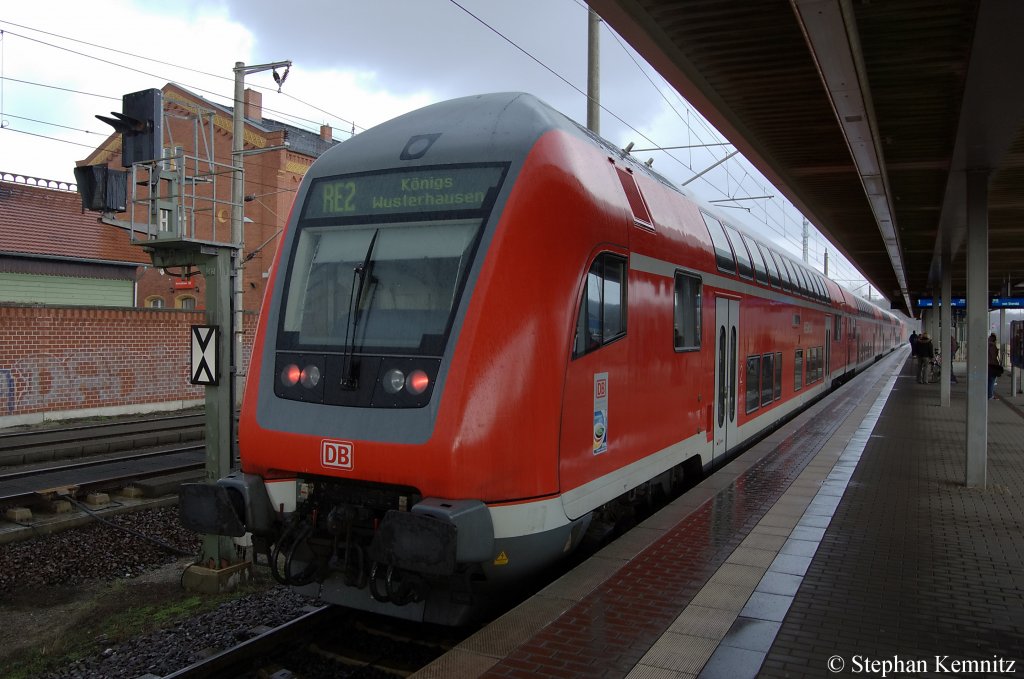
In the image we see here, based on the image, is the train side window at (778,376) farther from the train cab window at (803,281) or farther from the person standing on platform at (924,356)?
the person standing on platform at (924,356)

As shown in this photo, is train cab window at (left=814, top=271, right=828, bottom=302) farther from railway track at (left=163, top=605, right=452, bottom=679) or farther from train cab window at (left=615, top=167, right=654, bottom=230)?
railway track at (left=163, top=605, right=452, bottom=679)

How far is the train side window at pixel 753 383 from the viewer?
407 inches

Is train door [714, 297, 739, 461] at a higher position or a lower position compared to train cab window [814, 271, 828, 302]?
lower

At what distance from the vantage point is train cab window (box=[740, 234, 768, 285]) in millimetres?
10875

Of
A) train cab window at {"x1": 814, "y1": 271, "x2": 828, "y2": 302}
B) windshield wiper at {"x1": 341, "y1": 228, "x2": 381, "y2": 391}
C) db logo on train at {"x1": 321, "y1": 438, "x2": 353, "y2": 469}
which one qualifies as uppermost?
train cab window at {"x1": 814, "y1": 271, "x2": 828, "y2": 302}

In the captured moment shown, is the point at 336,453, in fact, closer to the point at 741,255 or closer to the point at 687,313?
the point at 687,313

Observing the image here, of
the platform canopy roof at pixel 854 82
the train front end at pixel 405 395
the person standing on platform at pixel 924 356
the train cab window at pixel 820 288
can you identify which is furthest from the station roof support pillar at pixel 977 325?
the person standing on platform at pixel 924 356

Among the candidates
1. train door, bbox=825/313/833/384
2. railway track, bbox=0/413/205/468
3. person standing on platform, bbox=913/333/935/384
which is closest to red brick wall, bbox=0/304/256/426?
railway track, bbox=0/413/205/468

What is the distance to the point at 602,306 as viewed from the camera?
5.59 m

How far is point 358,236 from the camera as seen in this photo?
211 inches

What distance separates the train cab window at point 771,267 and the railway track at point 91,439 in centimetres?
1101

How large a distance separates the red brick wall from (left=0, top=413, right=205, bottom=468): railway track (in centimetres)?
128

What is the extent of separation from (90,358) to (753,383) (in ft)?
51.5

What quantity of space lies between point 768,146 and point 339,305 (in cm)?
590
